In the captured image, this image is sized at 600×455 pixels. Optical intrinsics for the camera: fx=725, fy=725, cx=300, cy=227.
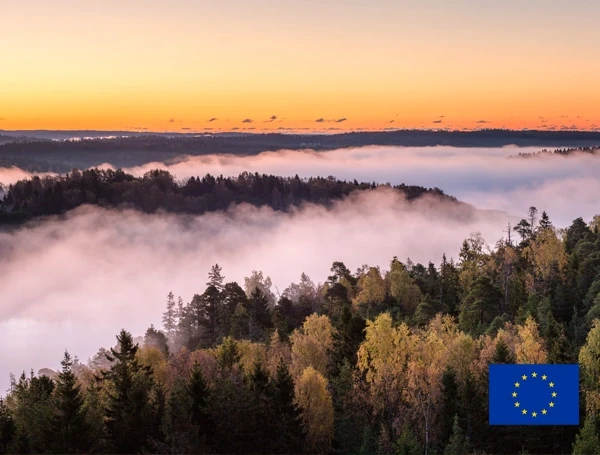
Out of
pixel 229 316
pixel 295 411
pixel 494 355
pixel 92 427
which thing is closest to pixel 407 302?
pixel 229 316

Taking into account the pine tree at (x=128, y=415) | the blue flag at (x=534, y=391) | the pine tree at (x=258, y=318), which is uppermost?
the blue flag at (x=534, y=391)

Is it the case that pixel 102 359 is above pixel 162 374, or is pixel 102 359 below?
below

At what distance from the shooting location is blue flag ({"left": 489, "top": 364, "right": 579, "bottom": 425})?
40.9 m

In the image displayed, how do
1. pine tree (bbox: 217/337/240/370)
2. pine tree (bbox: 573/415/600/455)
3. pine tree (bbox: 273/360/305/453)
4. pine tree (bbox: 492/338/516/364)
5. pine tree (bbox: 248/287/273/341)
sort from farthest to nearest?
pine tree (bbox: 248/287/273/341) < pine tree (bbox: 217/337/240/370) < pine tree (bbox: 492/338/516/364) < pine tree (bbox: 273/360/305/453) < pine tree (bbox: 573/415/600/455)

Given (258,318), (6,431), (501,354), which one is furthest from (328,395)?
(258,318)

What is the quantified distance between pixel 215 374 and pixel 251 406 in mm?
11469

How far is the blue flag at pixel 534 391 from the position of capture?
40.9m

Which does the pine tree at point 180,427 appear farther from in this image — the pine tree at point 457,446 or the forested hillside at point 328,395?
the pine tree at point 457,446

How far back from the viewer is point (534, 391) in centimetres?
4106

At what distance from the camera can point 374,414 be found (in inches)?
2179

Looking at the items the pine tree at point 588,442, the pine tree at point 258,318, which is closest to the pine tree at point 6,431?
the pine tree at point 588,442

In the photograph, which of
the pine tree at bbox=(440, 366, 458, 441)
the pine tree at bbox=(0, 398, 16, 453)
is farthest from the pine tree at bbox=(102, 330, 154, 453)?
the pine tree at bbox=(440, 366, 458, 441)

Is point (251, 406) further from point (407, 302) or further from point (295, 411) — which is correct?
point (407, 302)

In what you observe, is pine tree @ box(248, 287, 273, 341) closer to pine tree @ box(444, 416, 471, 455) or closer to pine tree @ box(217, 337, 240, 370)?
pine tree @ box(217, 337, 240, 370)
